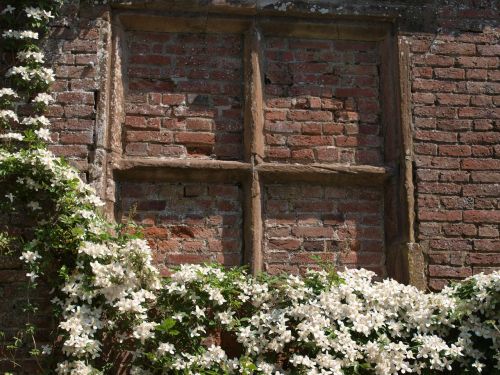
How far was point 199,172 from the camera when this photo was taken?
4.66m

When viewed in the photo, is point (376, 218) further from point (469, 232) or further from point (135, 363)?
point (135, 363)

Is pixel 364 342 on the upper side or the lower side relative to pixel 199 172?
lower

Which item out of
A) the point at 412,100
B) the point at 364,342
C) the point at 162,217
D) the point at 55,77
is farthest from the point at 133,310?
the point at 412,100

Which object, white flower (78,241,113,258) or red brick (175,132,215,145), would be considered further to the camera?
red brick (175,132,215,145)

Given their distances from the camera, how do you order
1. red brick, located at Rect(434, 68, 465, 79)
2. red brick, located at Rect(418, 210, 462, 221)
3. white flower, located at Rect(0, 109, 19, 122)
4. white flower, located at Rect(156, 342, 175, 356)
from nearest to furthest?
white flower, located at Rect(156, 342, 175, 356) → white flower, located at Rect(0, 109, 19, 122) → red brick, located at Rect(418, 210, 462, 221) → red brick, located at Rect(434, 68, 465, 79)

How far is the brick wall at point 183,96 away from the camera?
15.6ft

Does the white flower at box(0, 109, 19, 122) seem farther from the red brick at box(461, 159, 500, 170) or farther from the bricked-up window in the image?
the red brick at box(461, 159, 500, 170)

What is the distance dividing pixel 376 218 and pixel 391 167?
336 mm

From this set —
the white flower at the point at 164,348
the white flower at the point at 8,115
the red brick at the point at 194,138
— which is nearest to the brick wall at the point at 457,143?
the red brick at the point at 194,138

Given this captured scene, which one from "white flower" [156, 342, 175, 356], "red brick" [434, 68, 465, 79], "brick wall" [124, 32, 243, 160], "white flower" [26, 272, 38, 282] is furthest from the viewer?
"red brick" [434, 68, 465, 79]

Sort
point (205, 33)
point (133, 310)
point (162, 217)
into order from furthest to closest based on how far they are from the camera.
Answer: point (205, 33), point (162, 217), point (133, 310)

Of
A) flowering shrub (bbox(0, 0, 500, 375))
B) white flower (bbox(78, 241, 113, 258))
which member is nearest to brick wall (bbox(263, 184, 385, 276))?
flowering shrub (bbox(0, 0, 500, 375))

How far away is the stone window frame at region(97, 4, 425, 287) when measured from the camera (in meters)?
4.60

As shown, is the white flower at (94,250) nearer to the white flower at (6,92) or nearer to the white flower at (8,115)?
the white flower at (8,115)
